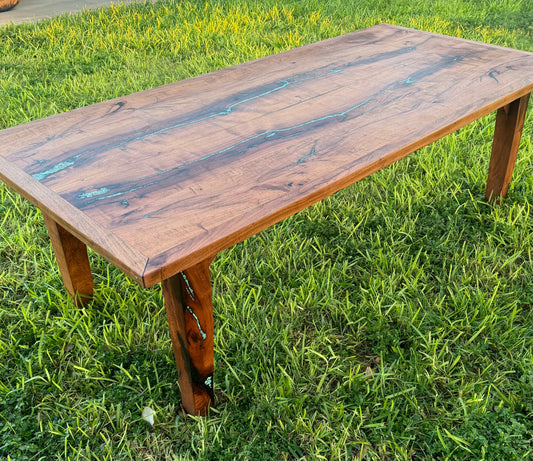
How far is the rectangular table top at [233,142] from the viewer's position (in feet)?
4.30

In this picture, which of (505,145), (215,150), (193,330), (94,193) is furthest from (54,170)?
(505,145)

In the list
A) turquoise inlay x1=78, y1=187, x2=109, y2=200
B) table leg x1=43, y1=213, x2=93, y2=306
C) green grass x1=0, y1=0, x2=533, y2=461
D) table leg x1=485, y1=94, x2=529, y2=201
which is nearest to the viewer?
turquoise inlay x1=78, y1=187, x2=109, y2=200

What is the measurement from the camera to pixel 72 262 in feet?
6.28

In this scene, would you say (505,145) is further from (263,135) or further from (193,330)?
(193,330)

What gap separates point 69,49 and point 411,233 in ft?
10.9

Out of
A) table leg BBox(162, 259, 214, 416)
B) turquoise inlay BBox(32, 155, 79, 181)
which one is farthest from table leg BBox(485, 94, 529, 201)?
turquoise inlay BBox(32, 155, 79, 181)

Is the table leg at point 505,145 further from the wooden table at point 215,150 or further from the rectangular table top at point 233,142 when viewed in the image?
the rectangular table top at point 233,142

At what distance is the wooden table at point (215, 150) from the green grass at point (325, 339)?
0.17 metres

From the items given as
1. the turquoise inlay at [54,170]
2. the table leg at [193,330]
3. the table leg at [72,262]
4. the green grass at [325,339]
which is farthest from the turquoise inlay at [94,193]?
the green grass at [325,339]

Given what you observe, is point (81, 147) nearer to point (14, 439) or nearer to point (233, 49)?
point (14, 439)

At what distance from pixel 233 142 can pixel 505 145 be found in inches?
53.9

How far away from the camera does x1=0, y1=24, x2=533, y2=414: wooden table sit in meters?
1.32

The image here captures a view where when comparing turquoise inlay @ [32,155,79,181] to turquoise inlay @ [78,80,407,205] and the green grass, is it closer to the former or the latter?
turquoise inlay @ [78,80,407,205]

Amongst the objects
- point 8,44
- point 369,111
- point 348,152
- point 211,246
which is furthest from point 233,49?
point 211,246
